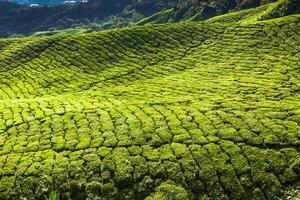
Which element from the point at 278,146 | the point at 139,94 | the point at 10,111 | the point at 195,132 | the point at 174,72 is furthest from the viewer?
the point at 174,72

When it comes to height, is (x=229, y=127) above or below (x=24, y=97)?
above

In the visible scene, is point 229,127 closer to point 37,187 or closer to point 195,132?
point 195,132

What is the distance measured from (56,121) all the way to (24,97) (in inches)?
704

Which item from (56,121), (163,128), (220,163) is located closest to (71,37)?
(56,121)

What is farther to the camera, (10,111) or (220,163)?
(10,111)

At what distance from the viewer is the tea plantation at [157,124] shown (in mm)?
27766

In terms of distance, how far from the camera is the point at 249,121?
112ft

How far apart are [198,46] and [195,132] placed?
40545 mm

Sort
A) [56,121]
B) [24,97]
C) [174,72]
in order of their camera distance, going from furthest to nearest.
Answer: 1. [174,72]
2. [24,97]
3. [56,121]

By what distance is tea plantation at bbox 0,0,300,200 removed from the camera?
27766 mm

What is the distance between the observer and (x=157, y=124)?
3534 centimetres

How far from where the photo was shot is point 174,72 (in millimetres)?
60094

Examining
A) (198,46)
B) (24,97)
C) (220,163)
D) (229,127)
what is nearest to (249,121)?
(229,127)

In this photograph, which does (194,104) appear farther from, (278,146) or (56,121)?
(56,121)
